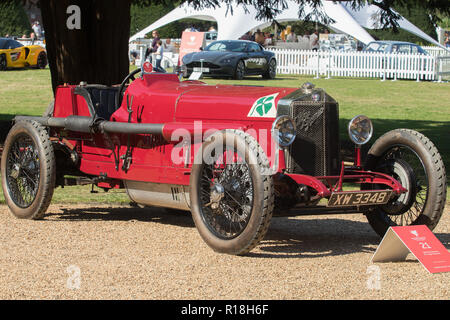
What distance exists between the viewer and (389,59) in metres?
30.1

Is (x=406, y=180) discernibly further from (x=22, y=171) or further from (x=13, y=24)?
(x=13, y=24)

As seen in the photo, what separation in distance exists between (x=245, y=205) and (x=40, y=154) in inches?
91.8

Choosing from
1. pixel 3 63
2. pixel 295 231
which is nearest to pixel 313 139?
pixel 295 231

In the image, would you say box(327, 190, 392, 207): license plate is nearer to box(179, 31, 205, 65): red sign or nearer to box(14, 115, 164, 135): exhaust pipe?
box(14, 115, 164, 135): exhaust pipe

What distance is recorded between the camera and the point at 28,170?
7.66 m

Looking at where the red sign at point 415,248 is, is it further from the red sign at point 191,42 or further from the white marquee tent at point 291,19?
the red sign at point 191,42

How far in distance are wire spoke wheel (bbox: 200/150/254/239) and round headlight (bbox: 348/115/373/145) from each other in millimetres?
1027

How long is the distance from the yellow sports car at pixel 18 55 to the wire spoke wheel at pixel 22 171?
23342mm

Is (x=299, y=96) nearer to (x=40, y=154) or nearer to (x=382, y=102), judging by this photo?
(x=40, y=154)

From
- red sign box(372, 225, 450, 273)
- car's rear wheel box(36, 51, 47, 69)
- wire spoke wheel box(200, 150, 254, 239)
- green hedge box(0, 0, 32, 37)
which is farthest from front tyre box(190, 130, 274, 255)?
green hedge box(0, 0, 32, 37)

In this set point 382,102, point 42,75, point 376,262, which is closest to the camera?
point 376,262

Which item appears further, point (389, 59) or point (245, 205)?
point (389, 59)

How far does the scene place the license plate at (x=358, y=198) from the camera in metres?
5.98
